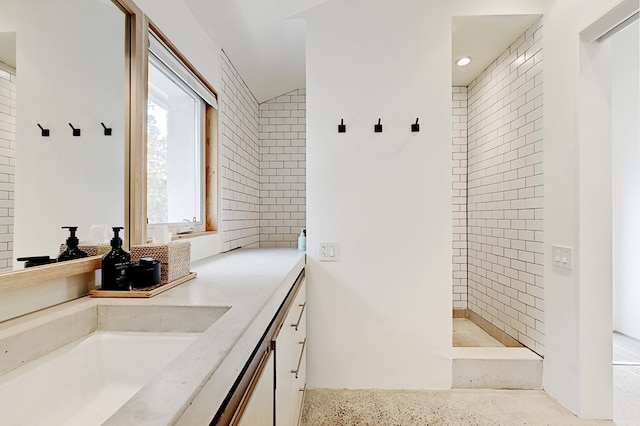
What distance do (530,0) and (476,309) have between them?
2.55 m

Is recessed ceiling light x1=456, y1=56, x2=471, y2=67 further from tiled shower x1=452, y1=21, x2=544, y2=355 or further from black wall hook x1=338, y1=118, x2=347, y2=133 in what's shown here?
black wall hook x1=338, y1=118, x2=347, y2=133

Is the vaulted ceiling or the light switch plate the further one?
the vaulted ceiling

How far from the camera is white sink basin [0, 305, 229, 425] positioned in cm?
75

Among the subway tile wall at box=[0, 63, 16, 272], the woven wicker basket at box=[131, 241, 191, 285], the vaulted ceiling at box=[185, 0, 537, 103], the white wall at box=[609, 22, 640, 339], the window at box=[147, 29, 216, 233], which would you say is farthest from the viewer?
the white wall at box=[609, 22, 640, 339]

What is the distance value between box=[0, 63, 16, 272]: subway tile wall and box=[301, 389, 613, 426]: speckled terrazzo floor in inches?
65.2

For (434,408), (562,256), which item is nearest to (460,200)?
(562,256)

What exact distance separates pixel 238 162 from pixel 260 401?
227 cm

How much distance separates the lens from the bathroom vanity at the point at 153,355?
565 millimetres

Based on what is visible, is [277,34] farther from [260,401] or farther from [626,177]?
[626,177]

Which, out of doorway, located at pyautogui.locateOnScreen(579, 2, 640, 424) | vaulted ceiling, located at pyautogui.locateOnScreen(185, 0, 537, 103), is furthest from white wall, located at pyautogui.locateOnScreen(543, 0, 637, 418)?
vaulted ceiling, located at pyautogui.locateOnScreen(185, 0, 537, 103)

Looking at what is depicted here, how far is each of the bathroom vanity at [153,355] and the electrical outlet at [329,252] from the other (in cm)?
97

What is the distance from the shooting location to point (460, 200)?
343 centimetres

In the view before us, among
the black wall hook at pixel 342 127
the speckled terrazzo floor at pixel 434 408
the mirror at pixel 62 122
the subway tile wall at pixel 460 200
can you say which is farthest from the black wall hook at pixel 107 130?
the subway tile wall at pixel 460 200

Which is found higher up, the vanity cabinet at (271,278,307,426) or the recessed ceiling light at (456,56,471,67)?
the recessed ceiling light at (456,56,471,67)
